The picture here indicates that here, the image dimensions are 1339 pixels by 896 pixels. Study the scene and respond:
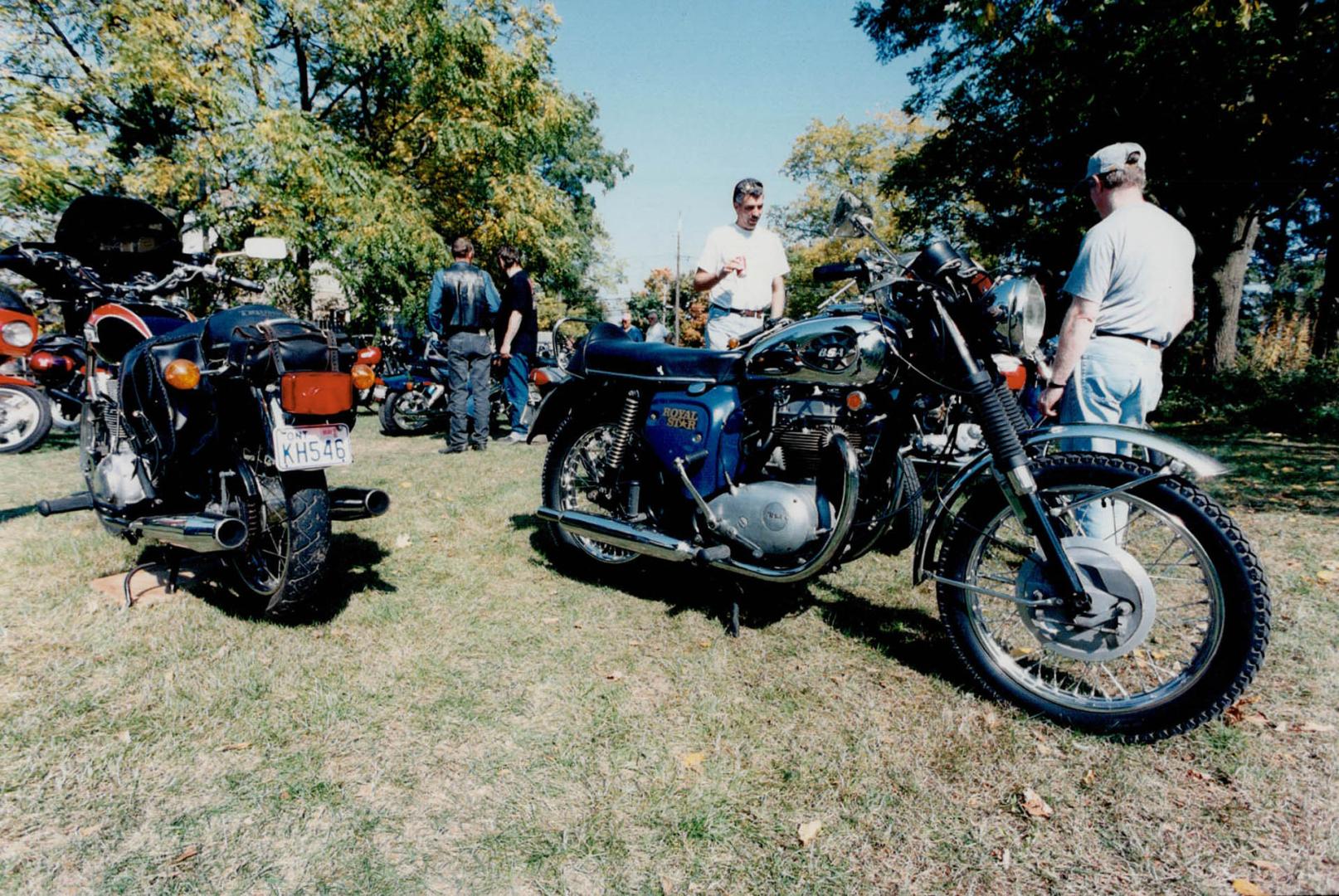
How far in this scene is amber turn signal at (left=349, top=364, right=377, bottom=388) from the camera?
285 cm

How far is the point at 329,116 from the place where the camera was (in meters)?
14.3

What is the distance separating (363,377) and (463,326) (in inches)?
175

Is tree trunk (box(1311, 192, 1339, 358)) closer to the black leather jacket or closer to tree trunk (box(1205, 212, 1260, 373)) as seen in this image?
tree trunk (box(1205, 212, 1260, 373))

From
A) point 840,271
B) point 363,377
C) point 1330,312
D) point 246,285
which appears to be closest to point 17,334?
point 246,285

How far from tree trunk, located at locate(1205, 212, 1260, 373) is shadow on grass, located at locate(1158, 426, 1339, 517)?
13.4ft

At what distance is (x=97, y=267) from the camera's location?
4031 mm

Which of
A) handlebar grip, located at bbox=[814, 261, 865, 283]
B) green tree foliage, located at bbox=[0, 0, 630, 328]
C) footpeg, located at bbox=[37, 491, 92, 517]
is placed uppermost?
green tree foliage, located at bbox=[0, 0, 630, 328]

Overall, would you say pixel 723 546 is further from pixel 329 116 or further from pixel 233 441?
pixel 329 116

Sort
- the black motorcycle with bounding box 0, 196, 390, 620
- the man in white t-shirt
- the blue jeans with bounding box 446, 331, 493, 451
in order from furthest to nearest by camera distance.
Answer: the blue jeans with bounding box 446, 331, 493, 451 → the man in white t-shirt → the black motorcycle with bounding box 0, 196, 390, 620

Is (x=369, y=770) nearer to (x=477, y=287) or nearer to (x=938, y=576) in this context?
(x=938, y=576)

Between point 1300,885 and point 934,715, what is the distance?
3.00 feet

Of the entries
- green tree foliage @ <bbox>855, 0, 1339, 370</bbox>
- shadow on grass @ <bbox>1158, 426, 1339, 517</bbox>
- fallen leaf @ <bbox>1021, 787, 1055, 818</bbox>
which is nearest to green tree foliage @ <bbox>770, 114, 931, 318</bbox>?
green tree foliage @ <bbox>855, 0, 1339, 370</bbox>

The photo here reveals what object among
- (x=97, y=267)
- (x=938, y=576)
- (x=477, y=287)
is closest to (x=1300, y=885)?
(x=938, y=576)

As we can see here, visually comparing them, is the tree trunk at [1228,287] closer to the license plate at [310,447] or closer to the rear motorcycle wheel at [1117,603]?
the rear motorcycle wheel at [1117,603]
